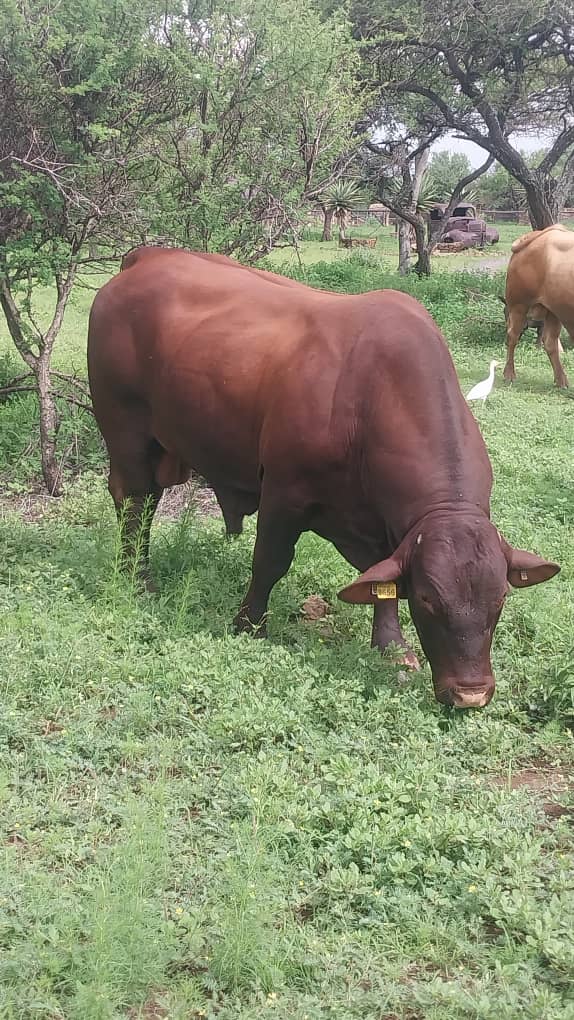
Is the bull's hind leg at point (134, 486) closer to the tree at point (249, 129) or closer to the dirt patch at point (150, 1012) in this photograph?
the tree at point (249, 129)

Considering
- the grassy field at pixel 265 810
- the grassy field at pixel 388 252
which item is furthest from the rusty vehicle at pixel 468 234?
the grassy field at pixel 265 810

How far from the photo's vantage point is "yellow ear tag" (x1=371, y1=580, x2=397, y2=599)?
3.44 metres

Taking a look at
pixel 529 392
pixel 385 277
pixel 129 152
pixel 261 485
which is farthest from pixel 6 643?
pixel 385 277

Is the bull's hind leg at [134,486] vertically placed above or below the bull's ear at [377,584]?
below

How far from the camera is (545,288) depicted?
34.3ft

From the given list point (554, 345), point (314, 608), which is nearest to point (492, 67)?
point (554, 345)

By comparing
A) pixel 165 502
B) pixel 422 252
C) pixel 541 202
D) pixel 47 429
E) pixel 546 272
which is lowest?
pixel 165 502

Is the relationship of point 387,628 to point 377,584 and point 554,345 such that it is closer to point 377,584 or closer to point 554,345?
point 377,584

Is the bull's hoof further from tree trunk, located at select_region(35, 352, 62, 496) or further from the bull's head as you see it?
tree trunk, located at select_region(35, 352, 62, 496)

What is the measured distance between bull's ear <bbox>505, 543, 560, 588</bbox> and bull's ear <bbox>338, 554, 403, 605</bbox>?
1.50 feet

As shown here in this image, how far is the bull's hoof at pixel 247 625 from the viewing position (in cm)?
421

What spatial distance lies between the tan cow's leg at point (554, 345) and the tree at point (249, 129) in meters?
4.44

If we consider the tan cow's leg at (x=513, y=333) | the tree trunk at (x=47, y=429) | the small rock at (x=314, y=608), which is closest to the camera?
the small rock at (x=314, y=608)

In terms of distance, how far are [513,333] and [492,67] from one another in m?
7.32
